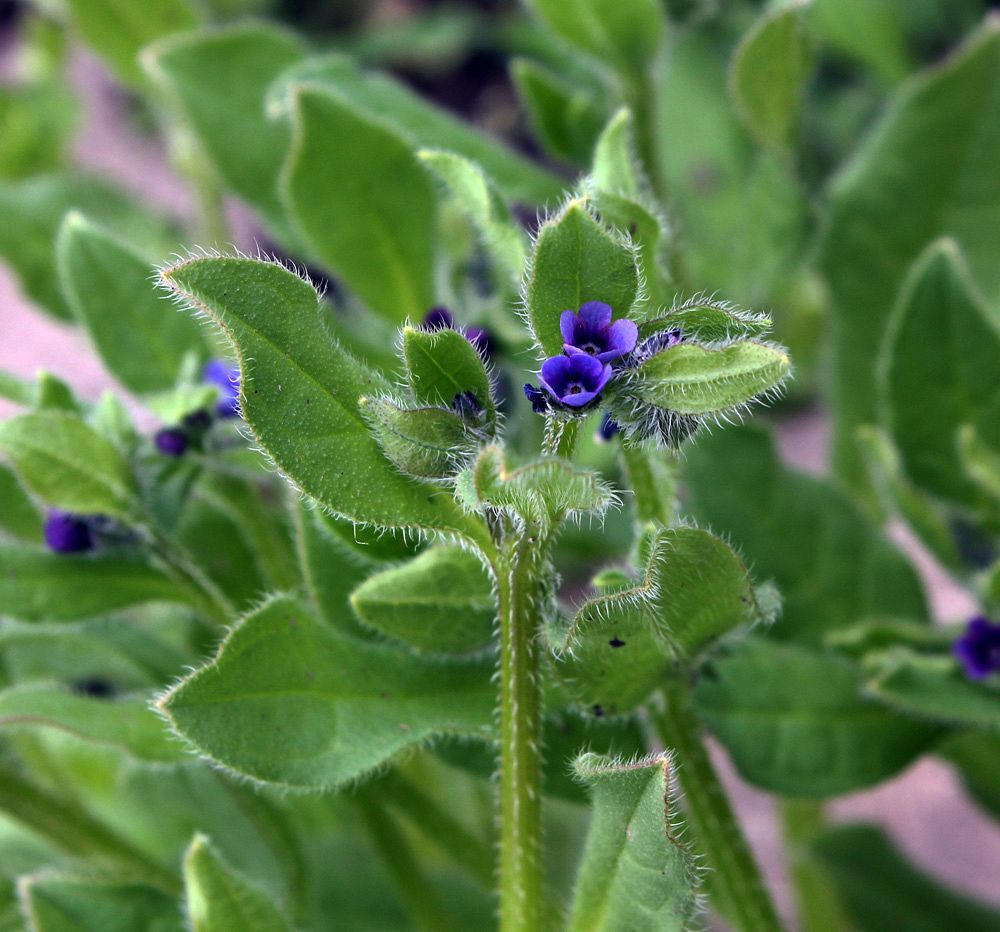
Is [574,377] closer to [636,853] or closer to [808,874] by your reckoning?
[636,853]

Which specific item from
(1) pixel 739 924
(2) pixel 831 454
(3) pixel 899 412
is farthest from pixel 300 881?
(2) pixel 831 454

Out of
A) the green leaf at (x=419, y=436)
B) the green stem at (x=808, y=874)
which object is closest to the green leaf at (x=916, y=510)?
the green stem at (x=808, y=874)

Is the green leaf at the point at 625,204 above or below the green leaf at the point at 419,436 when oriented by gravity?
above

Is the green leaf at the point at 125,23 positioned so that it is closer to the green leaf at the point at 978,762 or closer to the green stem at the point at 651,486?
the green stem at the point at 651,486

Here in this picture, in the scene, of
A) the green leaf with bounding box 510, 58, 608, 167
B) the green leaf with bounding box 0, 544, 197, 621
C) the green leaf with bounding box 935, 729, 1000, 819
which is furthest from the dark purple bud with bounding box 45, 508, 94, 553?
the green leaf with bounding box 935, 729, 1000, 819

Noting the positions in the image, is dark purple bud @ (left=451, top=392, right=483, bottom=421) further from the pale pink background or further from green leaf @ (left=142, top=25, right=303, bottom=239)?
the pale pink background
